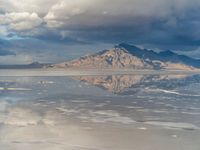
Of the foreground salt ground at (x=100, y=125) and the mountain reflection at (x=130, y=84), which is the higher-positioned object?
the mountain reflection at (x=130, y=84)

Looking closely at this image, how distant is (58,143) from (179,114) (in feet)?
43.9

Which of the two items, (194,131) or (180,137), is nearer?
(180,137)

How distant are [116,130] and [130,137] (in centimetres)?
209

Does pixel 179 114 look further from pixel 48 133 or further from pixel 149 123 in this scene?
pixel 48 133

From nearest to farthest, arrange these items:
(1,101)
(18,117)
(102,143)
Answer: (102,143) → (18,117) → (1,101)

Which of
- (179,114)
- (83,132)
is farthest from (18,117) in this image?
(179,114)

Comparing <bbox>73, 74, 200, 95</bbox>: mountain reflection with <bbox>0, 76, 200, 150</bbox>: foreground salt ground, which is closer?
<bbox>0, 76, 200, 150</bbox>: foreground salt ground

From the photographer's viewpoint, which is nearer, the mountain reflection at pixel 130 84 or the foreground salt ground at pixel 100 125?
the foreground salt ground at pixel 100 125

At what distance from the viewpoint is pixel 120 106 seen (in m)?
34.5

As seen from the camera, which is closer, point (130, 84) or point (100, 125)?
point (100, 125)

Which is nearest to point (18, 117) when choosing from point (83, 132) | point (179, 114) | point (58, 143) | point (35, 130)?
point (35, 130)

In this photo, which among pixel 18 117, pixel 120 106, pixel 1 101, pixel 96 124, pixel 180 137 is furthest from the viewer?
pixel 1 101

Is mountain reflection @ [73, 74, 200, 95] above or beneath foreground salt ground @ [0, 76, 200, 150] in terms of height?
above

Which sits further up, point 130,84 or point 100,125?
point 130,84
